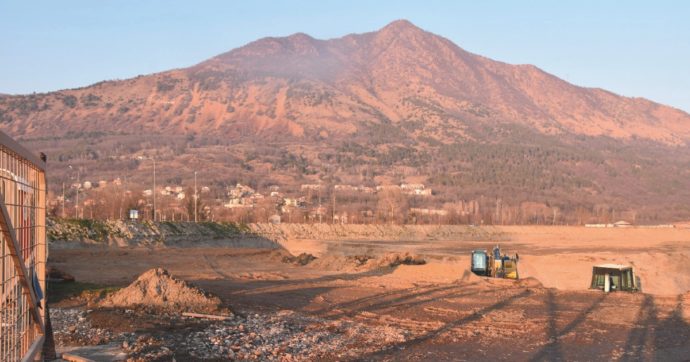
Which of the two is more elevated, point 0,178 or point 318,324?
point 0,178

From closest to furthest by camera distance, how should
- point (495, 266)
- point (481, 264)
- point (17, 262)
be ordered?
point (17, 262) < point (495, 266) < point (481, 264)

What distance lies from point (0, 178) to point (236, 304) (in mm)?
16775

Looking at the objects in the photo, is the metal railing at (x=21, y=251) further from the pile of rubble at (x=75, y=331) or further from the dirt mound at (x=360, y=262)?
the dirt mound at (x=360, y=262)

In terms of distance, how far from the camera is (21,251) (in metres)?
8.47

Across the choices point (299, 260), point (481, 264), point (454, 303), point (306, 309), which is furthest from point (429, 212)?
point (306, 309)

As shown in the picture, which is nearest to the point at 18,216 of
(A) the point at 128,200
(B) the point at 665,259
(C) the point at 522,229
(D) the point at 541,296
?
(D) the point at 541,296

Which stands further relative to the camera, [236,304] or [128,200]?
[128,200]

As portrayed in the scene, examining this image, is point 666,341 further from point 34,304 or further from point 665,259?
point 665,259

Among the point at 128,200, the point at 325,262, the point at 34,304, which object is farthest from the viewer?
the point at 128,200

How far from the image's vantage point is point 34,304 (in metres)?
9.30

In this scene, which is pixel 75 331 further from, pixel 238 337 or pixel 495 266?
pixel 495 266

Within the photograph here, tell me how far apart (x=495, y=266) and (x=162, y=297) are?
20.0 metres

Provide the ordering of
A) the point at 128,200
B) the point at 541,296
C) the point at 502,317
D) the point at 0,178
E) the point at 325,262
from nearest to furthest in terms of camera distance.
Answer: the point at 0,178, the point at 502,317, the point at 541,296, the point at 325,262, the point at 128,200

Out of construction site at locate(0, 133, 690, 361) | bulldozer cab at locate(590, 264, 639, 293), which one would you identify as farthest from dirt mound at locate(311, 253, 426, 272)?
bulldozer cab at locate(590, 264, 639, 293)
